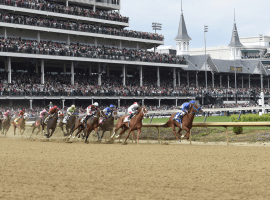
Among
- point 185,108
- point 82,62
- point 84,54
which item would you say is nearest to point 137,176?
point 185,108

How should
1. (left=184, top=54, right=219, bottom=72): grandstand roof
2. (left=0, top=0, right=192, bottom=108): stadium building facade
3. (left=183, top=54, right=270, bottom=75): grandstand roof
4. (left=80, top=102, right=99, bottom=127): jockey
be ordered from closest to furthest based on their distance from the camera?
(left=80, top=102, right=99, bottom=127): jockey < (left=0, top=0, right=192, bottom=108): stadium building facade < (left=184, top=54, right=219, bottom=72): grandstand roof < (left=183, top=54, right=270, bottom=75): grandstand roof

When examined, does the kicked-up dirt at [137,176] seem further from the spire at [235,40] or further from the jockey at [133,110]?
the spire at [235,40]

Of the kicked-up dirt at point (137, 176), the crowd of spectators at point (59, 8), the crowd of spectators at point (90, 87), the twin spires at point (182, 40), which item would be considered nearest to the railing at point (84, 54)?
the crowd of spectators at point (90, 87)

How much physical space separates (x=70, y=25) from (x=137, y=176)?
113ft

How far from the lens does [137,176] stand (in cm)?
770

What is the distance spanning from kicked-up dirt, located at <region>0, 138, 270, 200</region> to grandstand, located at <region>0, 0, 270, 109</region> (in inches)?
975

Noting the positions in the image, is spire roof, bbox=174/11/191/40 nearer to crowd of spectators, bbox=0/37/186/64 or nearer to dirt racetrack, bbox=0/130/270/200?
crowd of spectators, bbox=0/37/186/64

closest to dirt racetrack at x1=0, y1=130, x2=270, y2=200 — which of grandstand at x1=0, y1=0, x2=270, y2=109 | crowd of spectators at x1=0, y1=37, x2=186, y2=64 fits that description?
grandstand at x1=0, y1=0, x2=270, y2=109

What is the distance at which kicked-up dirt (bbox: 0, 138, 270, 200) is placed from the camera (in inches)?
243

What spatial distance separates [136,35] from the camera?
4603cm

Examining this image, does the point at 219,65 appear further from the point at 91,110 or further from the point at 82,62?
the point at 91,110

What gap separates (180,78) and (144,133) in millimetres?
34965

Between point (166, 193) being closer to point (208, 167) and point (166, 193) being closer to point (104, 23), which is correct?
point (208, 167)

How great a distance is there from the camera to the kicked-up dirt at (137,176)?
6.18 metres
